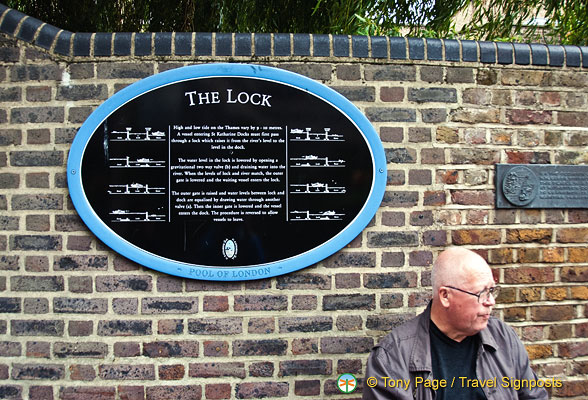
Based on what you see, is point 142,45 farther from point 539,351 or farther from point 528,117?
point 539,351

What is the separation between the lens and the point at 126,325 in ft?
8.29

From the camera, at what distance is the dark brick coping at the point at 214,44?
8.36 ft

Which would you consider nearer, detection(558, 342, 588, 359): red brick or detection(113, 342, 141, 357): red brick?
detection(113, 342, 141, 357): red brick

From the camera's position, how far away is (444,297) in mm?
2131

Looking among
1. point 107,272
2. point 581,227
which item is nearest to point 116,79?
point 107,272

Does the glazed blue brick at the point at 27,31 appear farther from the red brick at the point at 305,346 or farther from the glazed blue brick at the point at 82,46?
the red brick at the point at 305,346

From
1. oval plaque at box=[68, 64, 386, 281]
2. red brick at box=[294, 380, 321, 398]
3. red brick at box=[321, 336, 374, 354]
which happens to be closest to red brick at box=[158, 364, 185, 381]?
oval plaque at box=[68, 64, 386, 281]

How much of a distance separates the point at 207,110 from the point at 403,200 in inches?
47.0

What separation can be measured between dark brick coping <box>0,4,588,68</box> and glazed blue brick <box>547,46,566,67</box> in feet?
2.00

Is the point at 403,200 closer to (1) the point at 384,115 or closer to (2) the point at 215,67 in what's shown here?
(1) the point at 384,115

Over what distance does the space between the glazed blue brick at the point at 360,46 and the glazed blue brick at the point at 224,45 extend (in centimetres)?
68

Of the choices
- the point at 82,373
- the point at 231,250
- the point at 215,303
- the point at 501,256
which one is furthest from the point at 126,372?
the point at 501,256

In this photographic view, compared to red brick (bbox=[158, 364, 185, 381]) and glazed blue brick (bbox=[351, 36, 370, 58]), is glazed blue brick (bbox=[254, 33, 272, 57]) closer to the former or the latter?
glazed blue brick (bbox=[351, 36, 370, 58])

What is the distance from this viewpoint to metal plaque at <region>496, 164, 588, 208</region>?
105 inches
